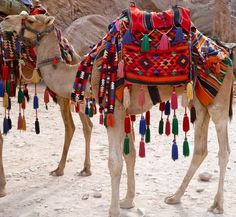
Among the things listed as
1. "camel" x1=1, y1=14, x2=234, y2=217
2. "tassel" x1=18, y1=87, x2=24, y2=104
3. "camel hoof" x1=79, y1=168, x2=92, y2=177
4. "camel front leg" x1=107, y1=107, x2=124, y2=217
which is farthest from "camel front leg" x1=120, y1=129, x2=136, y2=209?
"tassel" x1=18, y1=87, x2=24, y2=104

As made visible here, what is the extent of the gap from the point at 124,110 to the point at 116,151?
379 mm

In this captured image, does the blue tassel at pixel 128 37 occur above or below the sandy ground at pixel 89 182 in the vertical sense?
above

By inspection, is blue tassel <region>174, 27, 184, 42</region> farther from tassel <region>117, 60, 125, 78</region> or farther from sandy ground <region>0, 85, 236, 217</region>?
sandy ground <region>0, 85, 236, 217</region>

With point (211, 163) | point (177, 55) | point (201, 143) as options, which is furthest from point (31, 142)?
point (177, 55)

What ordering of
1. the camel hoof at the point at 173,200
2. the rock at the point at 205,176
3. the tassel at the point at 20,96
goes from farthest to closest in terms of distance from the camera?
the rock at the point at 205,176, the tassel at the point at 20,96, the camel hoof at the point at 173,200

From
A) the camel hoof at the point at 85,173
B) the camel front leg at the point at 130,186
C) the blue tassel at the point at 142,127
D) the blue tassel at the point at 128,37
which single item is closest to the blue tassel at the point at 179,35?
the blue tassel at the point at 128,37

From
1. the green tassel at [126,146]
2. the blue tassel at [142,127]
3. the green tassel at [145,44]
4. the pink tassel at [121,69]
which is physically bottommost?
the green tassel at [126,146]

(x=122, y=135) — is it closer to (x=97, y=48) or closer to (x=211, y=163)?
(x=97, y=48)

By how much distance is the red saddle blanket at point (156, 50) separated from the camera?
3672 mm

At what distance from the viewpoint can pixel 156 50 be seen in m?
3.67

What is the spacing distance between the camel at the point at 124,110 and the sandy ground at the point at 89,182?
20 cm

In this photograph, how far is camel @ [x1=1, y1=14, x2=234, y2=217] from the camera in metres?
3.84

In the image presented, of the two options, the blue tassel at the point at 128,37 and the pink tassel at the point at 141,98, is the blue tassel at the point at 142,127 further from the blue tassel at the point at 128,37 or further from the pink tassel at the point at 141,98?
the blue tassel at the point at 128,37

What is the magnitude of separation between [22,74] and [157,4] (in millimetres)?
11730
